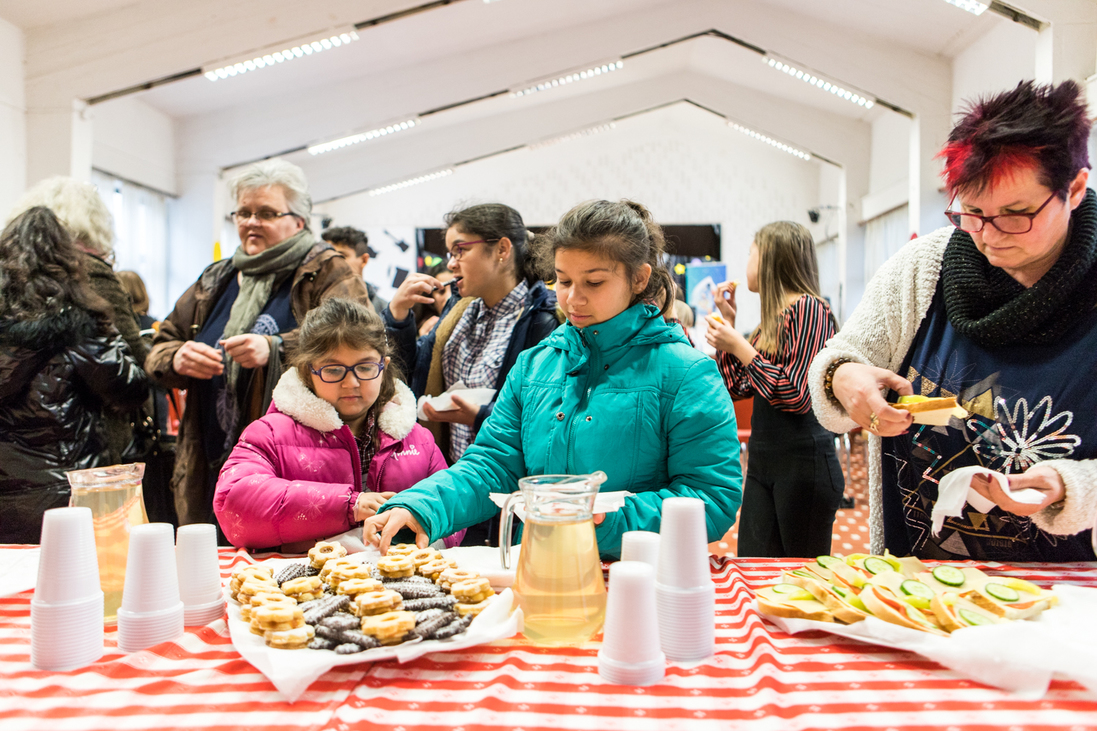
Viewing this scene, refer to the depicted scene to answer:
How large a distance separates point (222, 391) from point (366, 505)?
111 centimetres

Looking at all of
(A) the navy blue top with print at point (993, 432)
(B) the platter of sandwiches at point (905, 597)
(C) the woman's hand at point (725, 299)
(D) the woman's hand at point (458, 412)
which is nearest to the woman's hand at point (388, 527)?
(B) the platter of sandwiches at point (905, 597)

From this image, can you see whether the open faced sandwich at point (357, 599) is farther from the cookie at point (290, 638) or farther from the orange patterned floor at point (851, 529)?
the orange patterned floor at point (851, 529)

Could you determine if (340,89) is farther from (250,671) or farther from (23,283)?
(250,671)

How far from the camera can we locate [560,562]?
962 millimetres

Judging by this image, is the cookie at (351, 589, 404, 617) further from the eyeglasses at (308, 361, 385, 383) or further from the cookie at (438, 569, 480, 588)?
the eyeglasses at (308, 361, 385, 383)

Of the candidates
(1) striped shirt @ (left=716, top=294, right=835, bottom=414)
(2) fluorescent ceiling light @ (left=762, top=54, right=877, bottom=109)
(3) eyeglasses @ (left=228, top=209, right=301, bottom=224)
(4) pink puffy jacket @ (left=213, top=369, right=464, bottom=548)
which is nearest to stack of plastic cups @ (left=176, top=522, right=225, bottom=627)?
(4) pink puffy jacket @ (left=213, top=369, right=464, bottom=548)

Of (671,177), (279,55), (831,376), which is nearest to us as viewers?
(831,376)

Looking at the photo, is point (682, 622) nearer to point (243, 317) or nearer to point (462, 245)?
point (462, 245)

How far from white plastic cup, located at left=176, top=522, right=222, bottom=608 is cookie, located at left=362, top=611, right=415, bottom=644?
0.96ft

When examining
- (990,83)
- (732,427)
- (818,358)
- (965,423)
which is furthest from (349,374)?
(990,83)

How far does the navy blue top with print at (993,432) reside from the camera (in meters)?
1.33

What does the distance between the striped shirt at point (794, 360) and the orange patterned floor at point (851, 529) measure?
1041mm

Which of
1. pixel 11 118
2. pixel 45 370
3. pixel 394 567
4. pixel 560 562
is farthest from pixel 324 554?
pixel 11 118

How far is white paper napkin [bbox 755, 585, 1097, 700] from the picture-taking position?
85 centimetres
